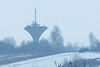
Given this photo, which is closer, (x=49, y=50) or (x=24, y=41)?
(x=49, y=50)

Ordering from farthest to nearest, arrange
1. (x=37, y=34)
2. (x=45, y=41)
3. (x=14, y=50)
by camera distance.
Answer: (x=37, y=34) → (x=45, y=41) → (x=14, y=50)

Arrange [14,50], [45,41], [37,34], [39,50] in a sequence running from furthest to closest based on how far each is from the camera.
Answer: [37,34] → [45,41] → [39,50] → [14,50]

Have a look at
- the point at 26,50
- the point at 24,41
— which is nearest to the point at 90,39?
the point at 24,41

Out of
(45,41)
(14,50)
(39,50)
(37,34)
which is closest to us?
(14,50)

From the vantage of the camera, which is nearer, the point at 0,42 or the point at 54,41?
the point at 0,42

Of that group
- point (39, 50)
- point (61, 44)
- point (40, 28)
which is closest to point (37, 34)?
point (40, 28)

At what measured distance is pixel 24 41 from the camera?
84.5 meters

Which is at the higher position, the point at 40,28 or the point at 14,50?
the point at 40,28

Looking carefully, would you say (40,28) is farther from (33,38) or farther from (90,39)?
(90,39)

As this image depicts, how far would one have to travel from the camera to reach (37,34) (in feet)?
284

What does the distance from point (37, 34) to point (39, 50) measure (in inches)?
516

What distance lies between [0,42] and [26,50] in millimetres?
5541

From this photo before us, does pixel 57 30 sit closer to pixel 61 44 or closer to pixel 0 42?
pixel 61 44

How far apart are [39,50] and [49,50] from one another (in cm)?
293
